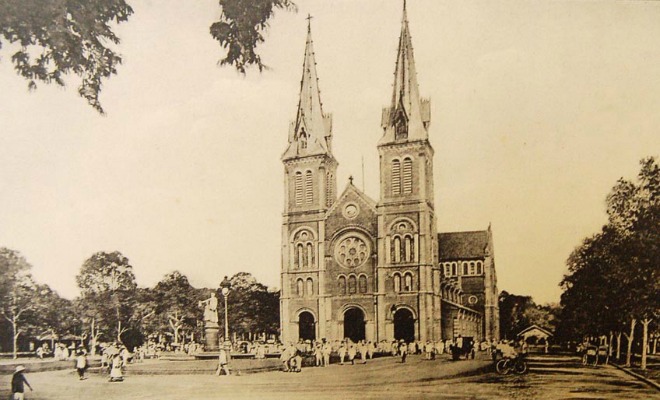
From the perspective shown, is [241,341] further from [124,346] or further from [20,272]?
[20,272]

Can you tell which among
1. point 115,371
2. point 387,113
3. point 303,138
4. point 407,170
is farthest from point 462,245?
point 115,371

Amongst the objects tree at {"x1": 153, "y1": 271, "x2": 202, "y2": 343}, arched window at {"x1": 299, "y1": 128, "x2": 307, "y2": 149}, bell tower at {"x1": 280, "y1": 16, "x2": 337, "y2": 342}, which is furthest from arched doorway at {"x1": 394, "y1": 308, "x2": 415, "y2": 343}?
tree at {"x1": 153, "y1": 271, "x2": 202, "y2": 343}

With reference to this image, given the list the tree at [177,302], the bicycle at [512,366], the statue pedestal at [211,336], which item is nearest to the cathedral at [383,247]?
the bicycle at [512,366]

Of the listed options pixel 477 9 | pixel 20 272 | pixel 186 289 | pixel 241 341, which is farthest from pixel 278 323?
pixel 477 9

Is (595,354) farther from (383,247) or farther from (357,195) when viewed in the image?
(357,195)

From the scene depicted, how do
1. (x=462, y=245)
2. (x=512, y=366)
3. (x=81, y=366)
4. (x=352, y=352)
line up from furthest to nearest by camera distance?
1. (x=81, y=366)
2. (x=352, y=352)
3. (x=462, y=245)
4. (x=512, y=366)

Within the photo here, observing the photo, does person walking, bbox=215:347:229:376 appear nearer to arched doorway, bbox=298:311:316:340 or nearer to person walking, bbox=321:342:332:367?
arched doorway, bbox=298:311:316:340
